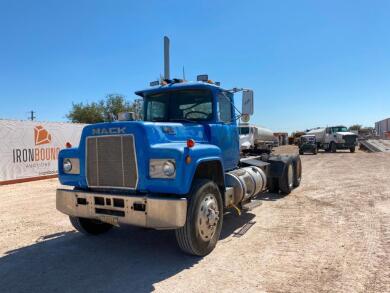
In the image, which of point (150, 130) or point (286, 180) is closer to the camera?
point (150, 130)

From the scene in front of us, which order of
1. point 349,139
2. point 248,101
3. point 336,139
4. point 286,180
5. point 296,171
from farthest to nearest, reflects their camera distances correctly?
point 336,139
point 349,139
point 296,171
point 286,180
point 248,101

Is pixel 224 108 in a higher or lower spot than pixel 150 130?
higher

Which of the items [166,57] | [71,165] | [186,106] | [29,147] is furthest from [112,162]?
[29,147]

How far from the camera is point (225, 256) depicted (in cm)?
521

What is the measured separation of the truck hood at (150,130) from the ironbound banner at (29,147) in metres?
11.0

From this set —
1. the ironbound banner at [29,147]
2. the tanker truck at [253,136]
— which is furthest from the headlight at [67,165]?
→ the tanker truck at [253,136]

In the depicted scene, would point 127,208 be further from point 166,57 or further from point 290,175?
point 166,57

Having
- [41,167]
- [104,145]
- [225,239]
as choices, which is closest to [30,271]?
[104,145]

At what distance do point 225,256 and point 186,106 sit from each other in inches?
108

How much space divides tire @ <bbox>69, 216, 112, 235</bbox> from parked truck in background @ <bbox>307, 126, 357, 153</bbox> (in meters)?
33.0

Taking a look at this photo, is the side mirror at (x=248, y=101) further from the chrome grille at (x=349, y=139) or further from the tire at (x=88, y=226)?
the chrome grille at (x=349, y=139)

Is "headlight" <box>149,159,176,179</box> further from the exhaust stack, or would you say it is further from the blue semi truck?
the exhaust stack

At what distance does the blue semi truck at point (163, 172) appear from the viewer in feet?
15.3

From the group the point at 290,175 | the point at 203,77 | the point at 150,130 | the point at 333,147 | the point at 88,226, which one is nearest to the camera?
the point at 150,130
